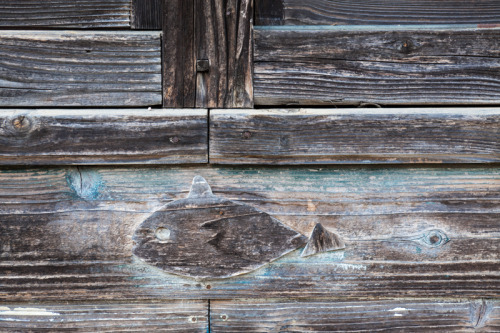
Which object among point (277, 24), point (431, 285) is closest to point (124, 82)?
point (277, 24)

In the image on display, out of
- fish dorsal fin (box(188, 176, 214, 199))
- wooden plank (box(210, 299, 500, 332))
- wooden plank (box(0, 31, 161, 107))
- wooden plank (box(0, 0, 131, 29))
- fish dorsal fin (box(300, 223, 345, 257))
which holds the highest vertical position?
wooden plank (box(0, 0, 131, 29))

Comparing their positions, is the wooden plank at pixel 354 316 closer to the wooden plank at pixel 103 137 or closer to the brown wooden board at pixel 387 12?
the wooden plank at pixel 103 137

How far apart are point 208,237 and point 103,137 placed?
0.33 metres

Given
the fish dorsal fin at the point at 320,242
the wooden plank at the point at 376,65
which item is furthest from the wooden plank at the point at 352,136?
the fish dorsal fin at the point at 320,242

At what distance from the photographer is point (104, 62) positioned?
0.88 meters

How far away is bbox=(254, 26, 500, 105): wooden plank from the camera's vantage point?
895mm

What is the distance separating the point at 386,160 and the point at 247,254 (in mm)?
397

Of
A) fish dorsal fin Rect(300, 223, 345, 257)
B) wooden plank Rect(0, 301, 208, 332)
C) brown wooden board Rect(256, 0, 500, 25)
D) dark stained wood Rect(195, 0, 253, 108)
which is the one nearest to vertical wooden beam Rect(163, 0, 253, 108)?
dark stained wood Rect(195, 0, 253, 108)

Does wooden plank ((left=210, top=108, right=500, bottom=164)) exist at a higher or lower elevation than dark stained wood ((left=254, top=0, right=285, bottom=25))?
lower

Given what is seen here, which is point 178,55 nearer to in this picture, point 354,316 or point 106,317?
point 106,317

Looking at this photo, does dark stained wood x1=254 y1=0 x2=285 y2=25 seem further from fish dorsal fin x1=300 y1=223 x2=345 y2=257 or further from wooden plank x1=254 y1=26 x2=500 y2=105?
fish dorsal fin x1=300 y1=223 x2=345 y2=257

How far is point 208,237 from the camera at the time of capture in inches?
35.5

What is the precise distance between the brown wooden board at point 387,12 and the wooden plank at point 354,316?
0.69 metres

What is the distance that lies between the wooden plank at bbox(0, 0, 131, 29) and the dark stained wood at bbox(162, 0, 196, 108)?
0.10 metres
